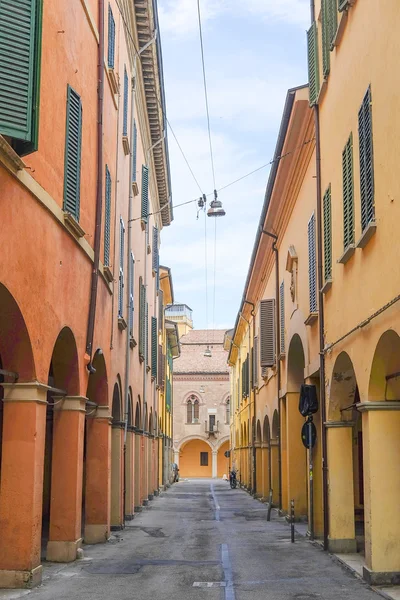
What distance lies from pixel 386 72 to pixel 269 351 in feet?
49.0

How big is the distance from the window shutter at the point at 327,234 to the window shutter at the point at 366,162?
9.52 feet

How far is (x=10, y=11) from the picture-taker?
848cm

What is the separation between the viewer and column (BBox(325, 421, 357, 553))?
13578mm

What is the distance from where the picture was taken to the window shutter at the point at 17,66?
27.0 feet

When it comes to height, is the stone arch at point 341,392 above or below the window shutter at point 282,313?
below

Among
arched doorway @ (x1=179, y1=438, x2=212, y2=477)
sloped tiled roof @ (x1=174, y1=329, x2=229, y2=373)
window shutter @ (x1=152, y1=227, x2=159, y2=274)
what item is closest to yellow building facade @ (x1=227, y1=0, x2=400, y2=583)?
window shutter @ (x1=152, y1=227, x2=159, y2=274)

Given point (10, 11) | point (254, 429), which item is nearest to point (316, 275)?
point (10, 11)

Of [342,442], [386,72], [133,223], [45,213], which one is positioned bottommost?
[342,442]

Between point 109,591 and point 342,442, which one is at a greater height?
point 342,442

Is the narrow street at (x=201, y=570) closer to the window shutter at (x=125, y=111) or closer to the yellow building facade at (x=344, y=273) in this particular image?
the yellow building facade at (x=344, y=273)

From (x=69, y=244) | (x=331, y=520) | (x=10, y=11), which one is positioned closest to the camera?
(x=10, y=11)

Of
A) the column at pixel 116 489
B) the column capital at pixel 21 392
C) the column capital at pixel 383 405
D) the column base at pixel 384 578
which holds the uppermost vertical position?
the column capital at pixel 21 392

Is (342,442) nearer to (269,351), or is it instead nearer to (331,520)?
(331,520)

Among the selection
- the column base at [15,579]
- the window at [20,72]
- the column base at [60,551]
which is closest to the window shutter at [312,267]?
the column base at [60,551]
